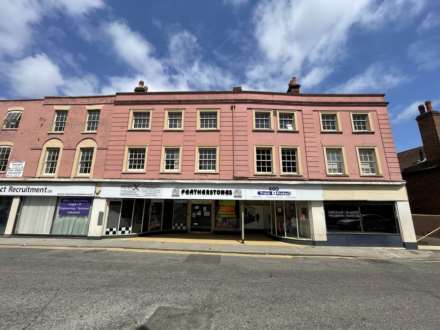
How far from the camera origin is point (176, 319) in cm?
423

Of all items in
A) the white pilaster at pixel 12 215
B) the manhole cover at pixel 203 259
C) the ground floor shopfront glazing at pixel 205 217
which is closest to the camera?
the manhole cover at pixel 203 259

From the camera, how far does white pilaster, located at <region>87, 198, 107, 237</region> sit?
569 inches

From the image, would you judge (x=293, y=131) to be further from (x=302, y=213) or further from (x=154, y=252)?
(x=154, y=252)

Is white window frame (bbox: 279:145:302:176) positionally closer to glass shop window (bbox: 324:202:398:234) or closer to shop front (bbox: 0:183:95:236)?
glass shop window (bbox: 324:202:398:234)

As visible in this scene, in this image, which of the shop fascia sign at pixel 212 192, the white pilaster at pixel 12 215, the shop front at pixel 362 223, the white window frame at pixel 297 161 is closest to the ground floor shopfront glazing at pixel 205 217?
the shop fascia sign at pixel 212 192

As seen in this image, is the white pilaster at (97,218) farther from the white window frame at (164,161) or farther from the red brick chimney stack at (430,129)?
the red brick chimney stack at (430,129)

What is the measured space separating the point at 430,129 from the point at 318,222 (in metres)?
16.1

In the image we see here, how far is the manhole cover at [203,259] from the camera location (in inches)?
360

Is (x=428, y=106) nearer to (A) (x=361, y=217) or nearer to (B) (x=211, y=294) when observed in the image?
(A) (x=361, y=217)

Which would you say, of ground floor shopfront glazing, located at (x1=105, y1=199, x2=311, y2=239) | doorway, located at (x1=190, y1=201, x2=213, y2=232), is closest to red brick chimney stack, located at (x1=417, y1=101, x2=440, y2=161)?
ground floor shopfront glazing, located at (x1=105, y1=199, x2=311, y2=239)

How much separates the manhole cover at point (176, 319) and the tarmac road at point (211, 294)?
0.02 meters

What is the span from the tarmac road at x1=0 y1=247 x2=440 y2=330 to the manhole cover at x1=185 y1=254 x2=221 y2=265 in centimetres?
19

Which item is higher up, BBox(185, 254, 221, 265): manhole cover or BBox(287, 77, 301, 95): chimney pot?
BBox(287, 77, 301, 95): chimney pot

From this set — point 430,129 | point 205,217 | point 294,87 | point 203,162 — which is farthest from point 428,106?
point 205,217
